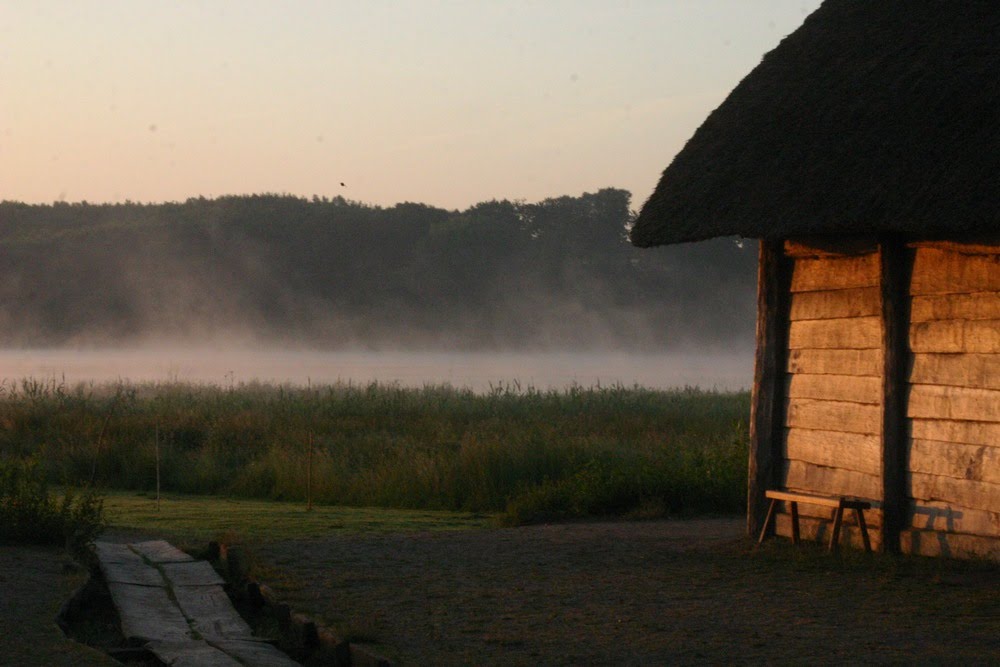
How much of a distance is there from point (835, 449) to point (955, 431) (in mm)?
1283

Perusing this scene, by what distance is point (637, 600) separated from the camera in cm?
970

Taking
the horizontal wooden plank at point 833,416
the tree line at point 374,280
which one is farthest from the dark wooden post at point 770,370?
the tree line at point 374,280

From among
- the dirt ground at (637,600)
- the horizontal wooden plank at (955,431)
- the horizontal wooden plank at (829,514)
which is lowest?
the dirt ground at (637,600)

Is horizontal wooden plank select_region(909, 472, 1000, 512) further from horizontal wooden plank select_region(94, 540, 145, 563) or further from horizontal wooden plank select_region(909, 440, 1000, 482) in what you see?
horizontal wooden plank select_region(94, 540, 145, 563)

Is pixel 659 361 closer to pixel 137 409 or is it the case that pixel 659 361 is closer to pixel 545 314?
pixel 545 314

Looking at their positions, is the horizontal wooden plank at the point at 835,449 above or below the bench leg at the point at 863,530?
above

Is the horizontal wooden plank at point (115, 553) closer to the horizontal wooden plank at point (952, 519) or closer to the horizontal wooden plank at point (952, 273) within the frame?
the horizontal wooden plank at point (952, 519)

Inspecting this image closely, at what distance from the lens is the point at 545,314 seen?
10056 centimetres

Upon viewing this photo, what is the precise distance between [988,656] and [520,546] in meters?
6.00

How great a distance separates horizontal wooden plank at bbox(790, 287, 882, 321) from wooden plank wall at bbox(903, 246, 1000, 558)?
41 centimetres

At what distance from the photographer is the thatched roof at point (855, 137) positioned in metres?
9.87

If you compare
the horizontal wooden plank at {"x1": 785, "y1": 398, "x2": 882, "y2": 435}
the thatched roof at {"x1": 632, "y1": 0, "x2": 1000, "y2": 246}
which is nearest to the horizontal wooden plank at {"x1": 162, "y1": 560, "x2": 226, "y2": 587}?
the thatched roof at {"x1": 632, "y1": 0, "x2": 1000, "y2": 246}

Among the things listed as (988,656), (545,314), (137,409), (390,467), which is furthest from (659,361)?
(988,656)

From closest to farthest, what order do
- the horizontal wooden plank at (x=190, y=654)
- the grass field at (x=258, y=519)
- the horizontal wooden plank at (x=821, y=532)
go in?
the horizontal wooden plank at (x=190, y=654), the horizontal wooden plank at (x=821, y=532), the grass field at (x=258, y=519)
